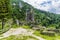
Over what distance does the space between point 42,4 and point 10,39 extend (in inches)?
4982

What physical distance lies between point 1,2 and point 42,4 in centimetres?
11760

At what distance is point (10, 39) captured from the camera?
3447 centimetres

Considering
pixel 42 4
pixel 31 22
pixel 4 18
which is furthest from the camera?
pixel 42 4

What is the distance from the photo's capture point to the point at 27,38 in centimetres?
3512

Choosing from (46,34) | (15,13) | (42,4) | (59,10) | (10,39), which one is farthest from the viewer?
(42,4)

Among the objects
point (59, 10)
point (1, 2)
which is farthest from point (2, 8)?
point (59, 10)

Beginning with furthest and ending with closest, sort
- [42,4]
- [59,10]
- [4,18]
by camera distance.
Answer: [42,4] → [59,10] → [4,18]

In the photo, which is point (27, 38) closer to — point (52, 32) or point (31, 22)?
point (52, 32)

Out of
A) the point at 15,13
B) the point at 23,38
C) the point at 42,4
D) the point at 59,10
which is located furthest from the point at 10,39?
the point at 42,4

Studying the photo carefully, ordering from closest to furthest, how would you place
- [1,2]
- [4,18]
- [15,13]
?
1. [1,2]
2. [4,18]
3. [15,13]

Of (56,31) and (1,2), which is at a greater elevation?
(1,2)

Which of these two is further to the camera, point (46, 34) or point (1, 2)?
point (1, 2)

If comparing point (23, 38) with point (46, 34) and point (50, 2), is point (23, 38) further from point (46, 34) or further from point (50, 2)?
point (50, 2)

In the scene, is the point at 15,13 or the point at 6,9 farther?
the point at 15,13
